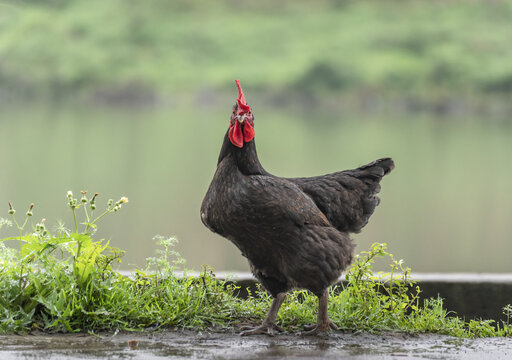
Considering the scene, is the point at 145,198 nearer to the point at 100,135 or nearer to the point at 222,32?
the point at 100,135

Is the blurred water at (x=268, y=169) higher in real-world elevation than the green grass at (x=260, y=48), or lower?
lower

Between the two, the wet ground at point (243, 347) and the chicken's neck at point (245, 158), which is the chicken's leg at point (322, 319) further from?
the chicken's neck at point (245, 158)

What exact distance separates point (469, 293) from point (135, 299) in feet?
6.15

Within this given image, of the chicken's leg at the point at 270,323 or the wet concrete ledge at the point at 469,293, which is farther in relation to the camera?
the wet concrete ledge at the point at 469,293

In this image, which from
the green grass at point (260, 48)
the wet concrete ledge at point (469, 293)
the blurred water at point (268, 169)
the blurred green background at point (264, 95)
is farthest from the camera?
the green grass at point (260, 48)

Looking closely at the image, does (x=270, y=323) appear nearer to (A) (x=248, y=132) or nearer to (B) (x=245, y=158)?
(B) (x=245, y=158)

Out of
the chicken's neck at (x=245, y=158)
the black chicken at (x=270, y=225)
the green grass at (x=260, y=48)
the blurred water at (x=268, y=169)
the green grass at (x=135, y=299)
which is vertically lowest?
the green grass at (x=135, y=299)

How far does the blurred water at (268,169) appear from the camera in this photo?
42.8ft

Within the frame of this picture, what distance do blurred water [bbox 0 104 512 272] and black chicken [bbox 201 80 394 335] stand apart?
484 centimetres

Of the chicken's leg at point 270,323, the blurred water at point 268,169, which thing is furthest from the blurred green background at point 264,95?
the chicken's leg at point 270,323

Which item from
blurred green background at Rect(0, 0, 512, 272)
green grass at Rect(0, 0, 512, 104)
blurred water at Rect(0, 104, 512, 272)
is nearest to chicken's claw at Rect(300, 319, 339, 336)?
blurred water at Rect(0, 104, 512, 272)

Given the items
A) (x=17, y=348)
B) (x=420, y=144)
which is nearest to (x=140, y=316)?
(x=17, y=348)

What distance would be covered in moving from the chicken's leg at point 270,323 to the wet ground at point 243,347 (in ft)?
0.16

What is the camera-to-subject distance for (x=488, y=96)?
50.7 meters
